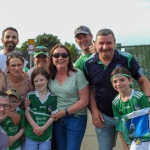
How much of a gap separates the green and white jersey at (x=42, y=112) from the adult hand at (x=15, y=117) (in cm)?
19

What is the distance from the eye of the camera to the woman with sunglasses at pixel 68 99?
4668 millimetres

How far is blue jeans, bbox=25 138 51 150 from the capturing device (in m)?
4.69

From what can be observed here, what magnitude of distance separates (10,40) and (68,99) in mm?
1748

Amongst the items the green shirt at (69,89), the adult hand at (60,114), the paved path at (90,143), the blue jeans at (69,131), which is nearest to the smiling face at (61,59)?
the green shirt at (69,89)

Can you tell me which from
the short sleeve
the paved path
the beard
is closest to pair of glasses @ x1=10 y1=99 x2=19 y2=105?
the short sleeve

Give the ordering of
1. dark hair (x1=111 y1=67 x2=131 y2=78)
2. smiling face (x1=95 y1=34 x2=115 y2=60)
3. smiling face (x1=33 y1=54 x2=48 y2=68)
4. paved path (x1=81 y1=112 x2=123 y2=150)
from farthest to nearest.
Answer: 1. paved path (x1=81 y1=112 x2=123 y2=150)
2. smiling face (x1=33 y1=54 x2=48 y2=68)
3. smiling face (x1=95 y1=34 x2=115 y2=60)
4. dark hair (x1=111 y1=67 x2=131 y2=78)

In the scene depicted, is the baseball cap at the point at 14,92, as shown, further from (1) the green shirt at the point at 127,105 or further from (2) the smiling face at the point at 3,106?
(1) the green shirt at the point at 127,105

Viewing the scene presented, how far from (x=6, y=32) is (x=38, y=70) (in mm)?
1439

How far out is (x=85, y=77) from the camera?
4797mm

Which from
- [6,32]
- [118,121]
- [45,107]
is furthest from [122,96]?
[6,32]

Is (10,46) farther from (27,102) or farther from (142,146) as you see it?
(142,146)

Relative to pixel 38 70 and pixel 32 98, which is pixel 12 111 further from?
pixel 38 70

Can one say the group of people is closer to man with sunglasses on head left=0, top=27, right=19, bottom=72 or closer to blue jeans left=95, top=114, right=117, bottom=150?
blue jeans left=95, top=114, right=117, bottom=150

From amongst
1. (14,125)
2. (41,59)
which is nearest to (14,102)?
(14,125)
